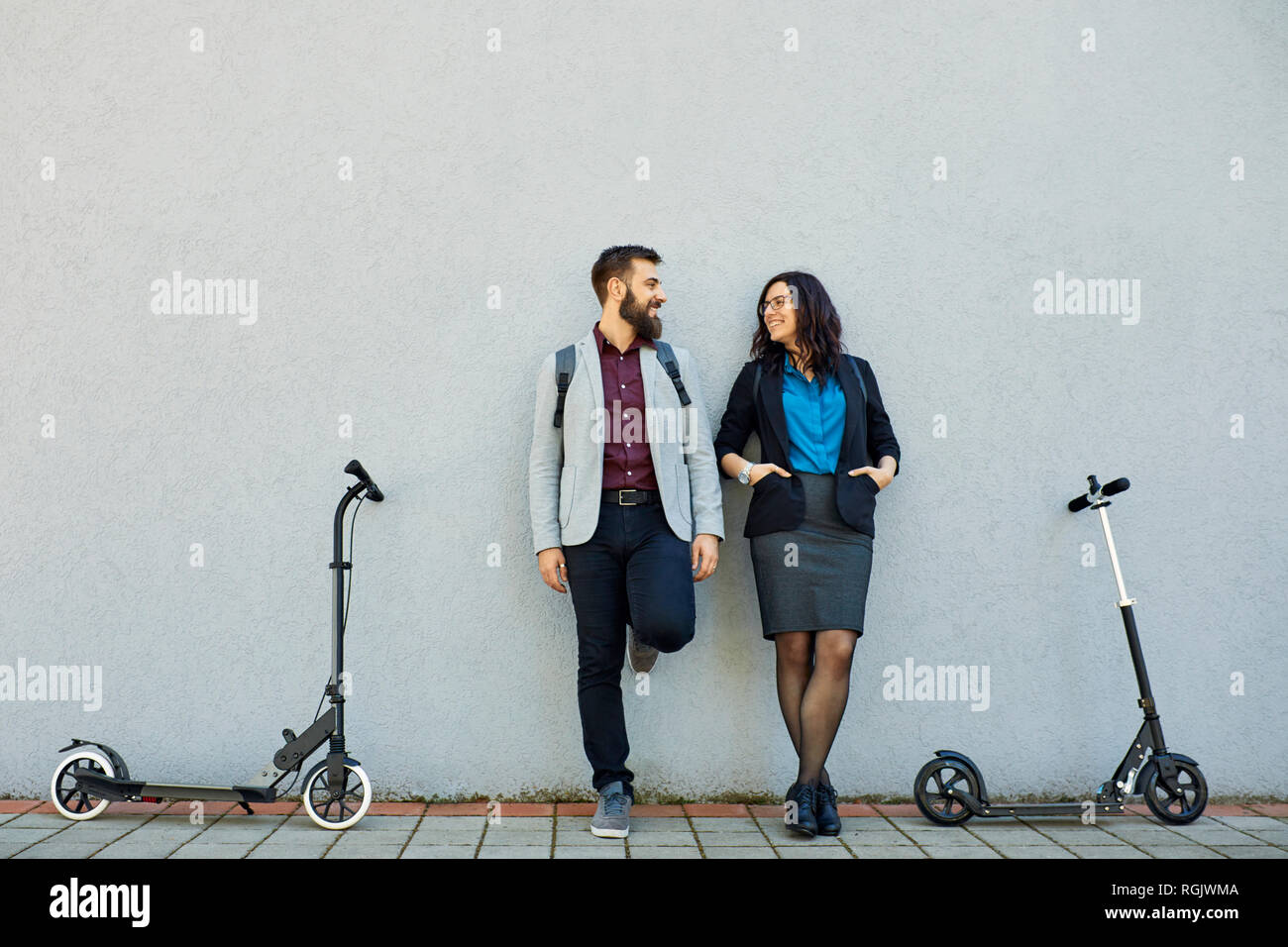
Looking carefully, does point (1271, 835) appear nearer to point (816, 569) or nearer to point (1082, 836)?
point (1082, 836)

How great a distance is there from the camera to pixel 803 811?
3.38m

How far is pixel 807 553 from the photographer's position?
359 cm

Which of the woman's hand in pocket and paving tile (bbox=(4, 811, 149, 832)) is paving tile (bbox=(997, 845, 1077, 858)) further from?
paving tile (bbox=(4, 811, 149, 832))

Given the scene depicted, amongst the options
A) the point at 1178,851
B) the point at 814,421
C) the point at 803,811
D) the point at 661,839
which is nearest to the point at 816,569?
the point at 814,421

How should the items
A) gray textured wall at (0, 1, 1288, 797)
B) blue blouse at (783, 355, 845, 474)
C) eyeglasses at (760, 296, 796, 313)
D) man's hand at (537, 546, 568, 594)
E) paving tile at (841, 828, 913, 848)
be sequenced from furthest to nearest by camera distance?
gray textured wall at (0, 1, 1288, 797), eyeglasses at (760, 296, 796, 313), blue blouse at (783, 355, 845, 474), man's hand at (537, 546, 568, 594), paving tile at (841, 828, 913, 848)

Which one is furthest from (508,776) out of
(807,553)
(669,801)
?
(807,553)

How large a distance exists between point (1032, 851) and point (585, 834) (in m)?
1.45

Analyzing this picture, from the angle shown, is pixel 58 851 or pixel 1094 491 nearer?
pixel 58 851

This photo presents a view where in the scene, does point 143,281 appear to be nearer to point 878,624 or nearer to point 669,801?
point 669,801

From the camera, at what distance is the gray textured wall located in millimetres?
3855

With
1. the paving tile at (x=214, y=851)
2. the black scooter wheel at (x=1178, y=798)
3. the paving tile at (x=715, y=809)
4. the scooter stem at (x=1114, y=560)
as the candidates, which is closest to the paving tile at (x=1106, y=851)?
the black scooter wheel at (x=1178, y=798)

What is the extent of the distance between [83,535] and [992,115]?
387cm

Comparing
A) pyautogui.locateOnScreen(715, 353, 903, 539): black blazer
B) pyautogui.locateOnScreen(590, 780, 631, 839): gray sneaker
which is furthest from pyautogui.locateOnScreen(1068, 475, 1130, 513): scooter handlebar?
pyautogui.locateOnScreen(590, 780, 631, 839): gray sneaker

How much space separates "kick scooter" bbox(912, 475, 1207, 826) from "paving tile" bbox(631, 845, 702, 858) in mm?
867
